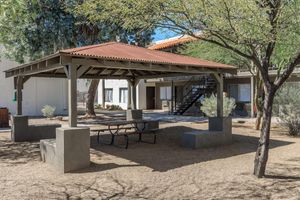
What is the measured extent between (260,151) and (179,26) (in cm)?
332

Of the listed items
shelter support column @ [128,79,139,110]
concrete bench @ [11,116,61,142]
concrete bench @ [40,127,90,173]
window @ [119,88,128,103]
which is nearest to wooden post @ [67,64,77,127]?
concrete bench @ [40,127,90,173]

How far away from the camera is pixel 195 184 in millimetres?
7508

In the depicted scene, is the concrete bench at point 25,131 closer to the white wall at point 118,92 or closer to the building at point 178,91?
the building at point 178,91

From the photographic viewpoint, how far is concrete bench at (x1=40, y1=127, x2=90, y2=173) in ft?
28.9

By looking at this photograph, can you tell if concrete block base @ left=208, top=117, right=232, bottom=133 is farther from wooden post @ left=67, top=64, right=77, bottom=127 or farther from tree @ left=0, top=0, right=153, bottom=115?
tree @ left=0, top=0, right=153, bottom=115

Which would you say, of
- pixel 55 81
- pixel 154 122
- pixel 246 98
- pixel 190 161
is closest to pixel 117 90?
pixel 55 81

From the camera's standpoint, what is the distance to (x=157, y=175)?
27.1 feet

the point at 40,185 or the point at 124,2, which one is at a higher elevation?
the point at 124,2

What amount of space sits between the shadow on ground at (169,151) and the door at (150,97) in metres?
22.3

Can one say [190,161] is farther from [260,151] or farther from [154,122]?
[154,122]

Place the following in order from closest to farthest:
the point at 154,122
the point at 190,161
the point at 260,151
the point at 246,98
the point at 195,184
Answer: the point at 195,184 < the point at 260,151 < the point at 190,161 < the point at 154,122 < the point at 246,98

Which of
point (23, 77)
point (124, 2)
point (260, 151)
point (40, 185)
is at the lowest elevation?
point (40, 185)

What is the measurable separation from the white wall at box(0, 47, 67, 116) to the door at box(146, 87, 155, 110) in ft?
32.1

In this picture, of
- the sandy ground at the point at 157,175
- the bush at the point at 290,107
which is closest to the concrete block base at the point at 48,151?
Answer: the sandy ground at the point at 157,175
